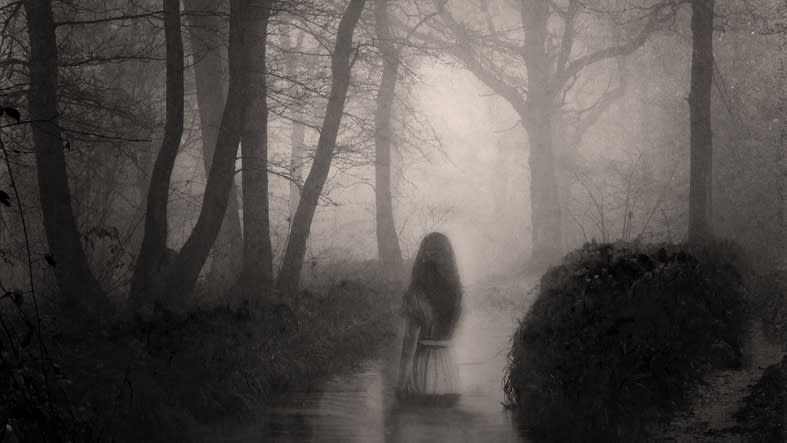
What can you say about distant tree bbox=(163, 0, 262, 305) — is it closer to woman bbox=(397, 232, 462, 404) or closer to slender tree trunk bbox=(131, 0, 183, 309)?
slender tree trunk bbox=(131, 0, 183, 309)

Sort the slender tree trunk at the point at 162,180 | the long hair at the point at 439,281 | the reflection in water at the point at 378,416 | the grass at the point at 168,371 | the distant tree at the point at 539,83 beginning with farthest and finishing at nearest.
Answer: the distant tree at the point at 539,83
the slender tree trunk at the point at 162,180
the long hair at the point at 439,281
the reflection in water at the point at 378,416
the grass at the point at 168,371

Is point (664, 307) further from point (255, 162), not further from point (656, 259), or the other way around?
point (255, 162)

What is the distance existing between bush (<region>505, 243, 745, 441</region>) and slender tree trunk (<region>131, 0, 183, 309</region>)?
573 centimetres

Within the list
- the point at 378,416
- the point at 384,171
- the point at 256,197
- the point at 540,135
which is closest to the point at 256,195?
the point at 256,197

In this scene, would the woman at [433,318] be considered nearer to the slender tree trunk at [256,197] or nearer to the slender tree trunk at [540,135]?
the slender tree trunk at [256,197]

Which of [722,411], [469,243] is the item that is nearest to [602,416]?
[722,411]

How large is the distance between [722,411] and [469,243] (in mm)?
33191

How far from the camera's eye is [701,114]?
54.6ft

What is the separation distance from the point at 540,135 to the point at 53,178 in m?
18.1

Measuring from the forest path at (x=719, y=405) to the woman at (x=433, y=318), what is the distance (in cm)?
307

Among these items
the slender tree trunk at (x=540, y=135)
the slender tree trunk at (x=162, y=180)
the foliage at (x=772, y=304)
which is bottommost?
the foliage at (x=772, y=304)

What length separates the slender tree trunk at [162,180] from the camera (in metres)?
11.8

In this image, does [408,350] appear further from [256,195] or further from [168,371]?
[256,195]

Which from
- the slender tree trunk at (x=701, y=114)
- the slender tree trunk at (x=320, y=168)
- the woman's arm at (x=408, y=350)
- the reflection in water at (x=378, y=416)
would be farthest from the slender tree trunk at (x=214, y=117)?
the slender tree trunk at (x=701, y=114)
